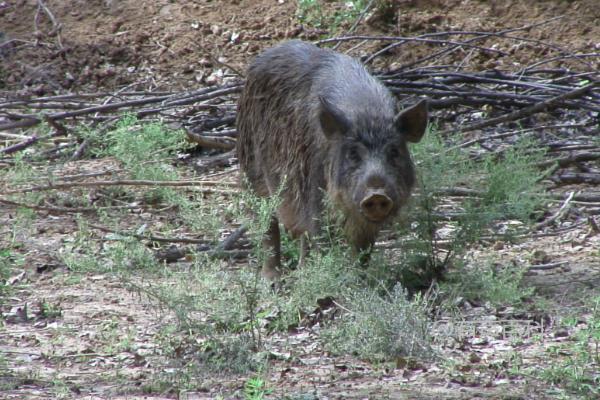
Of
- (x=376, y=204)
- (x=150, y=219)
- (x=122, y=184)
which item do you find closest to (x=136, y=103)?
(x=122, y=184)

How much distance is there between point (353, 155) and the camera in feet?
20.3

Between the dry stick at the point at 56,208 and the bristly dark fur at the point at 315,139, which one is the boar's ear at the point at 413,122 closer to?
the bristly dark fur at the point at 315,139

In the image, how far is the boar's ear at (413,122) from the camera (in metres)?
6.12

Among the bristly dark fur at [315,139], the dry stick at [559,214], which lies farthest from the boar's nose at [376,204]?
the dry stick at [559,214]

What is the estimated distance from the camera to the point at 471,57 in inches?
450

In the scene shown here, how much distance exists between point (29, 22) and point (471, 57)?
6.13 metres

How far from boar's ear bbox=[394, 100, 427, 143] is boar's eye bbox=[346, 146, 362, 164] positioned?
0.29m

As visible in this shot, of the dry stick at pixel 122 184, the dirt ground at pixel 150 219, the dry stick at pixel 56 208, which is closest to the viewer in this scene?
the dirt ground at pixel 150 219

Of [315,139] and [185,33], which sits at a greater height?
[315,139]

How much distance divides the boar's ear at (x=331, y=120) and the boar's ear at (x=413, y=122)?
308mm

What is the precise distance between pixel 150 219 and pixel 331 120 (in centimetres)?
290

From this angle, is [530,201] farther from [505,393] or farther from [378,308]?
[505,393]

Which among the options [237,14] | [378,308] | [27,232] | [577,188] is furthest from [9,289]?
[237,14]

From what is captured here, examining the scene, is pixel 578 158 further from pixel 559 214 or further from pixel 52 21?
pixel 52 21
